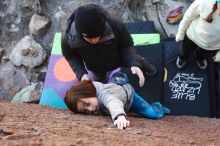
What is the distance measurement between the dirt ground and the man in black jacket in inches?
17.1

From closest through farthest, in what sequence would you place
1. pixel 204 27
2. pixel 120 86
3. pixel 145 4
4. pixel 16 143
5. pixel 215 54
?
pixel 16 143 → pixel 120 86 → pixel 204 27 → pixel 215 54 → pixel 145 4

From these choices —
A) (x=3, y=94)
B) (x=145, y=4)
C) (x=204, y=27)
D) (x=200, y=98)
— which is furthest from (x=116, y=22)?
(x=3, y=94)

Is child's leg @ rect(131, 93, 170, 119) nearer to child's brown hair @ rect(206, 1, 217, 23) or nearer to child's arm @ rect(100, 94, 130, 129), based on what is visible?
child's arm @ rect(100, 94, 130, 129)

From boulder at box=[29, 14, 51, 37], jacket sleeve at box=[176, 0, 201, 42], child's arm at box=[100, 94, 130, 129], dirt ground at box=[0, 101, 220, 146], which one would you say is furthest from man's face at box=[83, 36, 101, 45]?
boulder at box=[29, 14, 51, 37]

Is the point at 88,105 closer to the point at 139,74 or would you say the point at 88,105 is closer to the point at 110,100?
the point at 110,100

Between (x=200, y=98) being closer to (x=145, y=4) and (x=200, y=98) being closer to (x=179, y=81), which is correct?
(x=179, y=81)

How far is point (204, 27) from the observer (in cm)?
289

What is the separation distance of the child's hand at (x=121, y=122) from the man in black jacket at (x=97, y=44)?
455 millimetres

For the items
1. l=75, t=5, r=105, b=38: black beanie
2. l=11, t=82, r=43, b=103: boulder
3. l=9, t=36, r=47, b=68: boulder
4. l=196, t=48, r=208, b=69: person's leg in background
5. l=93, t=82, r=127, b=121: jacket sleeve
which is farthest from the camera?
l=9, t=36, r=47, b=68: boulder

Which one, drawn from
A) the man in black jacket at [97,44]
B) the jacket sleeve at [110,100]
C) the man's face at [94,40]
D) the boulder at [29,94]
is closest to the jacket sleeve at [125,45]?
the man in black jacket at [97,44]

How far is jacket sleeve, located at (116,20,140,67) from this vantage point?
9.00ft

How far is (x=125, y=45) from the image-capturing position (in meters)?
2.83

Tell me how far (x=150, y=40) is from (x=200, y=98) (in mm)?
691

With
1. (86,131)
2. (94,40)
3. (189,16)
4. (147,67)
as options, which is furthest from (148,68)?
(86,131)
